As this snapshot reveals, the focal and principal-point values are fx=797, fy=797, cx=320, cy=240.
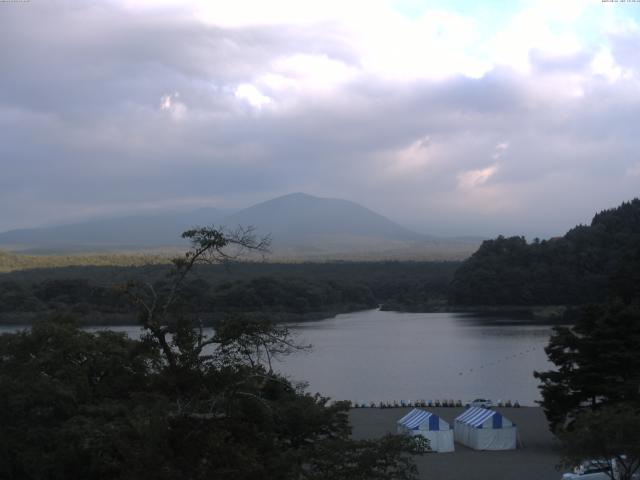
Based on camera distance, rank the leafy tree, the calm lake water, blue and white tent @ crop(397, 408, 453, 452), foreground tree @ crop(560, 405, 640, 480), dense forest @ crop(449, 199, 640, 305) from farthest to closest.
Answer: dense forest @ crop(449, 199, 640, 305)
the calm lake water
blue and white tent @ crop(397, 408, 453, 452)
the leafy tree
foreground tree @ crop(560, 405, 640, 480)

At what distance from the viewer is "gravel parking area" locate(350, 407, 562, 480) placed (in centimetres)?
1122

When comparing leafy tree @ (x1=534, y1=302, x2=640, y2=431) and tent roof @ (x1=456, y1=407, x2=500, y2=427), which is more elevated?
leafy tree @ (x1=534, y1=302, x2=640, y2=431)

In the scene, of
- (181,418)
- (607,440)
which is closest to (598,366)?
(607,440)

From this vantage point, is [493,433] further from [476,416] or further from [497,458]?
[497,458]

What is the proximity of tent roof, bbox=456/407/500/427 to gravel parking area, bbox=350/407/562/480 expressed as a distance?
0.44 meters

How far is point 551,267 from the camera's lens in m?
52.2

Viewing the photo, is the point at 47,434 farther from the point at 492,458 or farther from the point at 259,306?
the point at 259,306

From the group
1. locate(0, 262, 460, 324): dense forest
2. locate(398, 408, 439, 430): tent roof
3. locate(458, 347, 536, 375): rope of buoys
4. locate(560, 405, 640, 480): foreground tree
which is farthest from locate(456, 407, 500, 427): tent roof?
locate(0, 262, 460, 324): dense forest

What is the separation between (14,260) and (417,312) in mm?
39155

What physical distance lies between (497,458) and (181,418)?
8454mm

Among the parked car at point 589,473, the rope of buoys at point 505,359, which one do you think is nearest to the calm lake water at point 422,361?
the rope of buoys at point 505,359

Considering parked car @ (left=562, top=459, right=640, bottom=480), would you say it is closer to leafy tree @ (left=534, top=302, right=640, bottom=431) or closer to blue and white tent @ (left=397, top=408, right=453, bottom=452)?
leafy tree @ (left=534, top=302, right=640, bottom=431)

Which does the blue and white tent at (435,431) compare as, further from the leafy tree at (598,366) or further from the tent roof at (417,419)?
the leafy tree at (598,366)

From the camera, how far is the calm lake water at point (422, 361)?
72.7 feet
